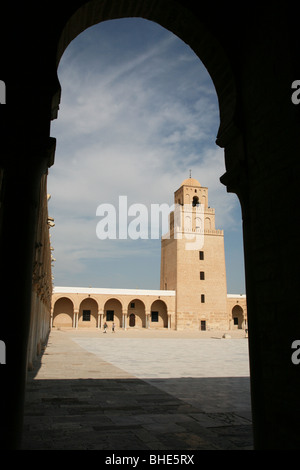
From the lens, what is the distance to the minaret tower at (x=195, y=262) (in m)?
40.1

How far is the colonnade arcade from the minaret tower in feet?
8.15

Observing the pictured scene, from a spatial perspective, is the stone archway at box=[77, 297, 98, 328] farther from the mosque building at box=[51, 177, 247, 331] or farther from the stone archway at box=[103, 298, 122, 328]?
the stone archway at box=[103, 298, 122, 328]

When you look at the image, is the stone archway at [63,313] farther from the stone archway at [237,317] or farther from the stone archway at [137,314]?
the stone archway at [237,317]

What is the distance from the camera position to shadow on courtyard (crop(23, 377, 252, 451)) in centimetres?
391

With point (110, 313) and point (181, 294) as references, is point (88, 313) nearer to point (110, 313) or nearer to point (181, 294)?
point (110, 313)

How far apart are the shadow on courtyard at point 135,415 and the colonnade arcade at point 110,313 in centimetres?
2928

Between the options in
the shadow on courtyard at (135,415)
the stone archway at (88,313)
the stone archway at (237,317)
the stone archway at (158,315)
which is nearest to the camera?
the shadow on courtyard at (135,415)

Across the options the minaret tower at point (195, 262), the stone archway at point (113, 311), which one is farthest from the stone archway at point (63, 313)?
the minaret tower at point (195, 262)

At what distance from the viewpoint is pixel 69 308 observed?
37.5 meters

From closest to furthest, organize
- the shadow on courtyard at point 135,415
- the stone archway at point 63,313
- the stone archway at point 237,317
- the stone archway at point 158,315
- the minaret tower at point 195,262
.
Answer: the shadow on courtyard at point 135,415
the stone archway at point 63,313
the minaret tower at point 195,262
the stone archway at point 158,315
the stone archway at point 237,317

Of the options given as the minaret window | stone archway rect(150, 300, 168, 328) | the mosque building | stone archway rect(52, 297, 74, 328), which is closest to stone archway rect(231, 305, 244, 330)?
the mosque building

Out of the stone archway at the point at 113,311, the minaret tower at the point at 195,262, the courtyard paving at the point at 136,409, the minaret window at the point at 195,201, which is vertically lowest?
the courtyard paving at the point at 136,409

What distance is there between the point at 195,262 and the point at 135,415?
36.8 metres

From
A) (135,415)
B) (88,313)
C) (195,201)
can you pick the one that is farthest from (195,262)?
(135,415)
